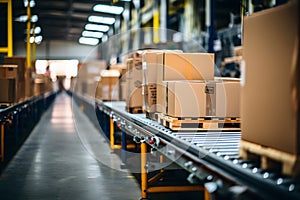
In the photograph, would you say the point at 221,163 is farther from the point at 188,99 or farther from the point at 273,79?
the point at 188,99

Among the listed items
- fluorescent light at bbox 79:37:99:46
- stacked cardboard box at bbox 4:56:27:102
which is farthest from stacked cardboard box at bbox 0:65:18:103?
fluorescent light at bbox 79:37:99:46

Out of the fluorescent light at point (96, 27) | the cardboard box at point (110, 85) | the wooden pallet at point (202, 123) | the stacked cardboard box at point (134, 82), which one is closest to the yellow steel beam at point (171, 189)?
the wooden pallet at point (202, 123)

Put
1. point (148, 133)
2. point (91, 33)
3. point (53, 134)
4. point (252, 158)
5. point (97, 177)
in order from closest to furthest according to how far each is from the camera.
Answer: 1. point (252, 158)
2. point (148, 133)
3. point (97, 177)
4. point (53, 134)
5. point (91, 33)

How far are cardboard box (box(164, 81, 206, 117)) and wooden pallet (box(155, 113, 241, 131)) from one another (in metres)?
0.04

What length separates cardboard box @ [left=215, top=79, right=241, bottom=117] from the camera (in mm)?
4461

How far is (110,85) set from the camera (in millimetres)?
10758

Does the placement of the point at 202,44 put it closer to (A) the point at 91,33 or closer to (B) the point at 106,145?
(B) the point at 106,145

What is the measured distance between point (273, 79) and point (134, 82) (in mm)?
4213

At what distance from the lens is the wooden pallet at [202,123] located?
4.43 m

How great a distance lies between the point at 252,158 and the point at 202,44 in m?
9.90

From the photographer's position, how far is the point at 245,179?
96.8 inches

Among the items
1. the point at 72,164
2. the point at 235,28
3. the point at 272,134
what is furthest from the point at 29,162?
the point at 272,134

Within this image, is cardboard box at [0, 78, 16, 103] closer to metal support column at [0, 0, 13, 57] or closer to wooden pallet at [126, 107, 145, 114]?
wooden pallet at [126, 107, 145, 114]

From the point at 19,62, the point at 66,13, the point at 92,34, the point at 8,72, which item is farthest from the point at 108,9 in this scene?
the point at 8,72
